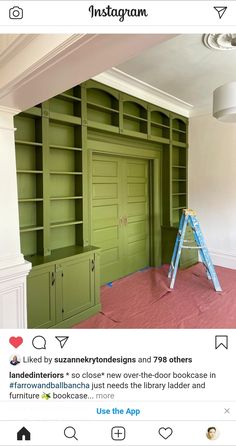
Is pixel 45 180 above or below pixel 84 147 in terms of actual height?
below

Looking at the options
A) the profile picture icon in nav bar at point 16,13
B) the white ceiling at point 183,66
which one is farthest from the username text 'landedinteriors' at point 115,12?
the white ceiling at point 183,66

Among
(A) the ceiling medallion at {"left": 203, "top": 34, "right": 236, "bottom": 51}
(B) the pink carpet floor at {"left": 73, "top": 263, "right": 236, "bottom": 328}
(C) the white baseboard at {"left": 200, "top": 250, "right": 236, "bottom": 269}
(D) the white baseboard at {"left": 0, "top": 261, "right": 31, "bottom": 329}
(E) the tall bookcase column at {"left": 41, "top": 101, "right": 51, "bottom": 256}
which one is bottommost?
(B) the pink carpet floor at {"left": 73, "top": 263, "right": 236, "bottom": 328}

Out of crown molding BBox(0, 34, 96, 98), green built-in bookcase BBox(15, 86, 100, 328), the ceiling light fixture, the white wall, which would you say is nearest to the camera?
crown molding BBox(0, 34, 96, 98)

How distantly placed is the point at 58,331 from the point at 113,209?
2.97 meters

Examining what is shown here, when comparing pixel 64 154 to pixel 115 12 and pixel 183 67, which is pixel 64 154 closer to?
pixel 183 67

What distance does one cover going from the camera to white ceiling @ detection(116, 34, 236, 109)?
2.42m

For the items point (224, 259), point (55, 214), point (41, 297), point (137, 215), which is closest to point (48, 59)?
point (41, 297)

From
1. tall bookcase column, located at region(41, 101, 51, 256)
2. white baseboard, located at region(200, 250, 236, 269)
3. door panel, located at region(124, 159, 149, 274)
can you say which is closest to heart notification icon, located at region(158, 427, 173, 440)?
tall bookcase column, located at region(41, 101, 51, 256)

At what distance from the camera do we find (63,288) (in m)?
2.38

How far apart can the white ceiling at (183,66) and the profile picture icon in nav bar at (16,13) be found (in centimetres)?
197

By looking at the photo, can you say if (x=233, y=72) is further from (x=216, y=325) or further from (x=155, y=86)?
(x=216, y=325)

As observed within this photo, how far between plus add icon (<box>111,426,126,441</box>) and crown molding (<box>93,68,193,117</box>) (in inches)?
116

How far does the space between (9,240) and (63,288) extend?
32.2 inches

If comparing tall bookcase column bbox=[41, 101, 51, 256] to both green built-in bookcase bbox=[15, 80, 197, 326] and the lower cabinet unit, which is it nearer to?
green built-in bookcase bbox=[15, 80, 197, 326]
